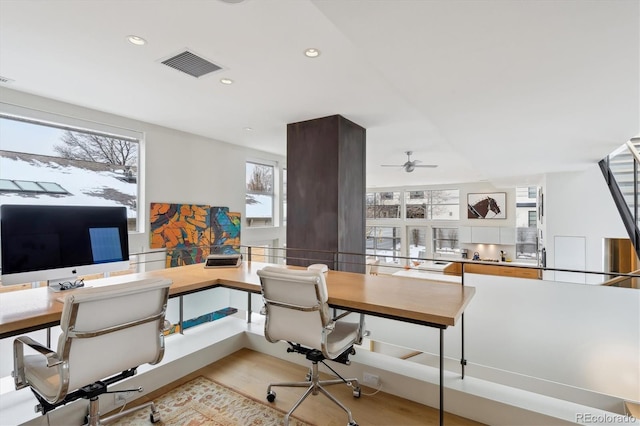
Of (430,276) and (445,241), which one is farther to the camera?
(445,241)

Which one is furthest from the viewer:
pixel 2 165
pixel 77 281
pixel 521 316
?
pixel 2 165

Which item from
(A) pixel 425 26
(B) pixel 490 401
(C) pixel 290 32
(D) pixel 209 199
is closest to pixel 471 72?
(A) pixel 425 26

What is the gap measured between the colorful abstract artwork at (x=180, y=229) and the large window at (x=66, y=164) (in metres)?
0.31

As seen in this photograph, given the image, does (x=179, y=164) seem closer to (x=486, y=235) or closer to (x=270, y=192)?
(x=270, y=192)

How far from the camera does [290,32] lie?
2.27 meters

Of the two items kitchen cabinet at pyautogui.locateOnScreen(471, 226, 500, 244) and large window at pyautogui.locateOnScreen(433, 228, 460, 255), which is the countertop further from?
large window at pyautogui.locateOnScreen(433, 228, 460, 255)

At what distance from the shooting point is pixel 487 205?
35.3 feet

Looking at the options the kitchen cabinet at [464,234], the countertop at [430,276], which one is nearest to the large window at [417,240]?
the kitchen cabinet at [464,234]

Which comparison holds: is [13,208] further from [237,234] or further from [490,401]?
[237,234]

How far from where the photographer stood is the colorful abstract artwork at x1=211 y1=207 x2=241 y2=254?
18.5 feet

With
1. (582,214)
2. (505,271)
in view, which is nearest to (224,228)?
(505,271)

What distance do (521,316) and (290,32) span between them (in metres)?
3.42

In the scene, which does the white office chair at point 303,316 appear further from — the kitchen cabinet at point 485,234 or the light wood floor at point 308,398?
the kitchen cabinet at point 485,234

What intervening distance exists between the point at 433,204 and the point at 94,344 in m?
11.7
